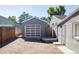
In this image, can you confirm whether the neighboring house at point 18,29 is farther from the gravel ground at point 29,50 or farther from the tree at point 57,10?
the gravel ground at point 29,50

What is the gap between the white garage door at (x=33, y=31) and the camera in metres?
14.4

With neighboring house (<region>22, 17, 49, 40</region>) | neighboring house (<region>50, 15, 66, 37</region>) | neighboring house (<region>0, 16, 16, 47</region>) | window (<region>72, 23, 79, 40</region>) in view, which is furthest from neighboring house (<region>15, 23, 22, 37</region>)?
window (<region>72, 23, 79, 40</region>)

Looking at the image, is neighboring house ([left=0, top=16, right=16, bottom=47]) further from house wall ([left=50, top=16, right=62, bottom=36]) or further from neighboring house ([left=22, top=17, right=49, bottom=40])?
house wall ([left=50, top=16, right=62, bottom=36])

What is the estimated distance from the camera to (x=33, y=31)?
14.3 m

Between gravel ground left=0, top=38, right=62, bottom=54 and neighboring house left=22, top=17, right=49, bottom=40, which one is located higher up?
neighboring house left=22, top=17, right=49, bottom=40

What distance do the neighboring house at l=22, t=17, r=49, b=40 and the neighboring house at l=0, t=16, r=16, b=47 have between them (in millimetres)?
1047

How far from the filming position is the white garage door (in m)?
14.4

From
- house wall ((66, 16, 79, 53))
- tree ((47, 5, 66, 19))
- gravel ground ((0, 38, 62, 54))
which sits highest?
tree ((47, 5, 66, 19))

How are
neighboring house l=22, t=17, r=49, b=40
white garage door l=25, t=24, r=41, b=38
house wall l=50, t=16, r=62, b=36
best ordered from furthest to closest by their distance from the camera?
neighboring house l=22, t=17, r=49, b=40 < white garage door l=25, t=24, r=41, b=38 < house wall l=50, t=16, r=62, b=36

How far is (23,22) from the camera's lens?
15086 millimetres

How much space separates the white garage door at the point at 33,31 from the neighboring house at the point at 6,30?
1.17m
